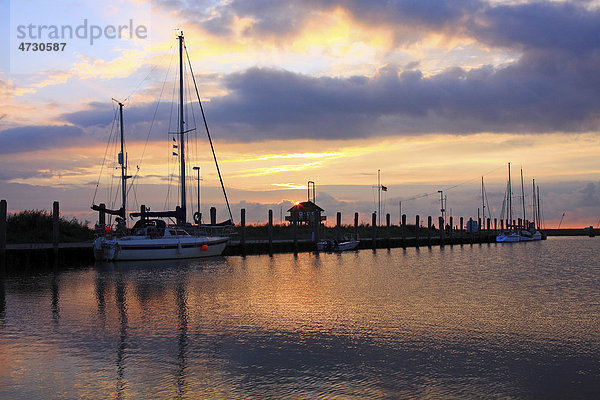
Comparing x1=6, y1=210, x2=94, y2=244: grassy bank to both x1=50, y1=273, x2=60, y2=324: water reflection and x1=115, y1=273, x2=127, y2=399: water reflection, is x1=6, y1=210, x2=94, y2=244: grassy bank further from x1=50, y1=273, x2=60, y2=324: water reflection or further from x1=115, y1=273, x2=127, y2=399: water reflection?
x1=115, y1=273, x2=127, y2=399: water reflection

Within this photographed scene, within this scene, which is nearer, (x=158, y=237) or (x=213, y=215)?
(x=158, y=237)

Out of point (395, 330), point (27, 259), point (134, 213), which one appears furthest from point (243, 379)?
point (134, 213)

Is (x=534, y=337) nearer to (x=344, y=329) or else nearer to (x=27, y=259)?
(x=344, y=329)

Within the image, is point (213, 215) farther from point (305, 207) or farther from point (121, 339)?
point (305, 207)

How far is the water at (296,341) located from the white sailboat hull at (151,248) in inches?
512

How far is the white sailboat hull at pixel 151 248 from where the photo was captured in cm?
4166

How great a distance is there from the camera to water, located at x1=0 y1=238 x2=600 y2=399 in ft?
34.8

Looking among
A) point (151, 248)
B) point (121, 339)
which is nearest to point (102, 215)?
point (151, 248)

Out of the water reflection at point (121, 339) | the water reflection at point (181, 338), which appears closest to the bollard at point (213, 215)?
the water reflection at point (121, 339)

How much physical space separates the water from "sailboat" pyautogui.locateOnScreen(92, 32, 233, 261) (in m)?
13.8

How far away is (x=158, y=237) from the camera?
44.4 m

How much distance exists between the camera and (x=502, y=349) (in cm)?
1378

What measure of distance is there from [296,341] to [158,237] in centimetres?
3175

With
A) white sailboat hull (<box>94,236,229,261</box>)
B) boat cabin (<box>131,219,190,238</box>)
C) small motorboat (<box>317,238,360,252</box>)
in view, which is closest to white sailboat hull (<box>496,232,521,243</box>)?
small motorboat (<box>317,238,360,252</box>)
